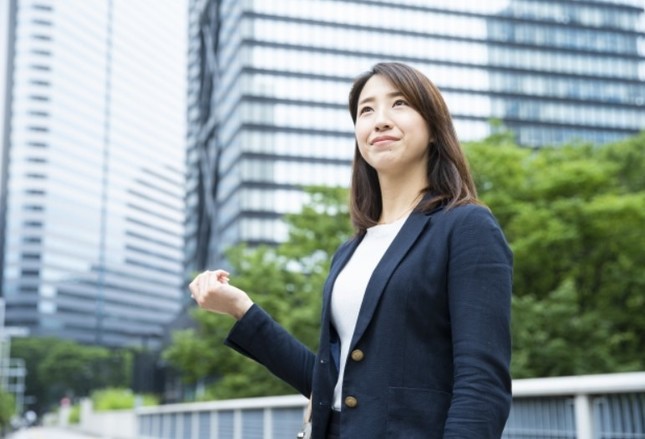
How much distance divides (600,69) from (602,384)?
81.1m

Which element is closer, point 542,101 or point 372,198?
point 372,198

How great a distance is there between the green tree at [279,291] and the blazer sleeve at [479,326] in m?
22.5

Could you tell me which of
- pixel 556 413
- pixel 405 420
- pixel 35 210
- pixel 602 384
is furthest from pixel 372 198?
pixel 35 210

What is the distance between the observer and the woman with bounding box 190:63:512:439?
64.6 inches

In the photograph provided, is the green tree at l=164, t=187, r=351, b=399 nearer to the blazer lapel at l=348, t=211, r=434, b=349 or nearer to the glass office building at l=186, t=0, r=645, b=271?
the blazer lapel at l=348, t=211, r=434, b=349

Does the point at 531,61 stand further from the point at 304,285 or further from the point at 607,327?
the point at 607,327

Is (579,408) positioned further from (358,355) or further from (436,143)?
(358,355)

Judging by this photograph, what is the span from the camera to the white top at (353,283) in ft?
6.00

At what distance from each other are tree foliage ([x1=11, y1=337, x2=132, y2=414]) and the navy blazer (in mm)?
96699

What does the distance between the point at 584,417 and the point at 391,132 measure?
2.69m

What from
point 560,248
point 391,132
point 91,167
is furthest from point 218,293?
point 91,167

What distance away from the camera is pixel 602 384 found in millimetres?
3904

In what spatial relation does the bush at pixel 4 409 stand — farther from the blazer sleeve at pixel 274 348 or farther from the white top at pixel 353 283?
the white top at pixel 353 283

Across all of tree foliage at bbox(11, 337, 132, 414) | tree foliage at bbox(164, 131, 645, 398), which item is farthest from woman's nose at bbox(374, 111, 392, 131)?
tree foliage at bbox(11, 337, 132, 414)
